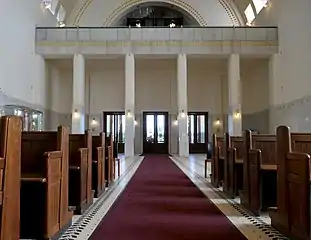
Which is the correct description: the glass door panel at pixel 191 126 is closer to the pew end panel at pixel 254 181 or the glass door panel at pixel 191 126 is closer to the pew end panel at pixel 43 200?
the pew end panel at pixel 254 181

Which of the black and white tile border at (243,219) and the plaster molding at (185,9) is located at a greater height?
the plaster molding at (185,9)

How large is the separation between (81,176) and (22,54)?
478 inches

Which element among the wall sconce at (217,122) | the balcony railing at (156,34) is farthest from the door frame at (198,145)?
the balcony railing at (156,34)

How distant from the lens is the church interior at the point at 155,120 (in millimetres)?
3371

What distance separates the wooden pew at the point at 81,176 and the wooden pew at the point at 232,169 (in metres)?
1.96

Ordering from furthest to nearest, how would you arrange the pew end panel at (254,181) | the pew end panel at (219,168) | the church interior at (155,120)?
the pew end panel at (219,168)
the pew end panel at (254,181)
the church interior at (155,120)

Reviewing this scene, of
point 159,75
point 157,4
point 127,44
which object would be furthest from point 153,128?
point 157,4

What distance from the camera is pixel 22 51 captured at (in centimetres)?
1558

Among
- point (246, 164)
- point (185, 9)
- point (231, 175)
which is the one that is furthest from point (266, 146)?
point (185, 9)

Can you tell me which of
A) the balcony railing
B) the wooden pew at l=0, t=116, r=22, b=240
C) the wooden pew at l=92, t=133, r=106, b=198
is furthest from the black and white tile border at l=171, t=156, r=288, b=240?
the balcony railing

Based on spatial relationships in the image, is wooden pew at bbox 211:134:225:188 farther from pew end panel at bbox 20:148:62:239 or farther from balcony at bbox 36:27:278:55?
balcony at bbox 36:27:278:55

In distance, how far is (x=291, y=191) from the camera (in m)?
3.31

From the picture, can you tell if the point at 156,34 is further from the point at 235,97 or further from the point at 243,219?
the point at 243,219

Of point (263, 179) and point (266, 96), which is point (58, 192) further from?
point (266, 96)
